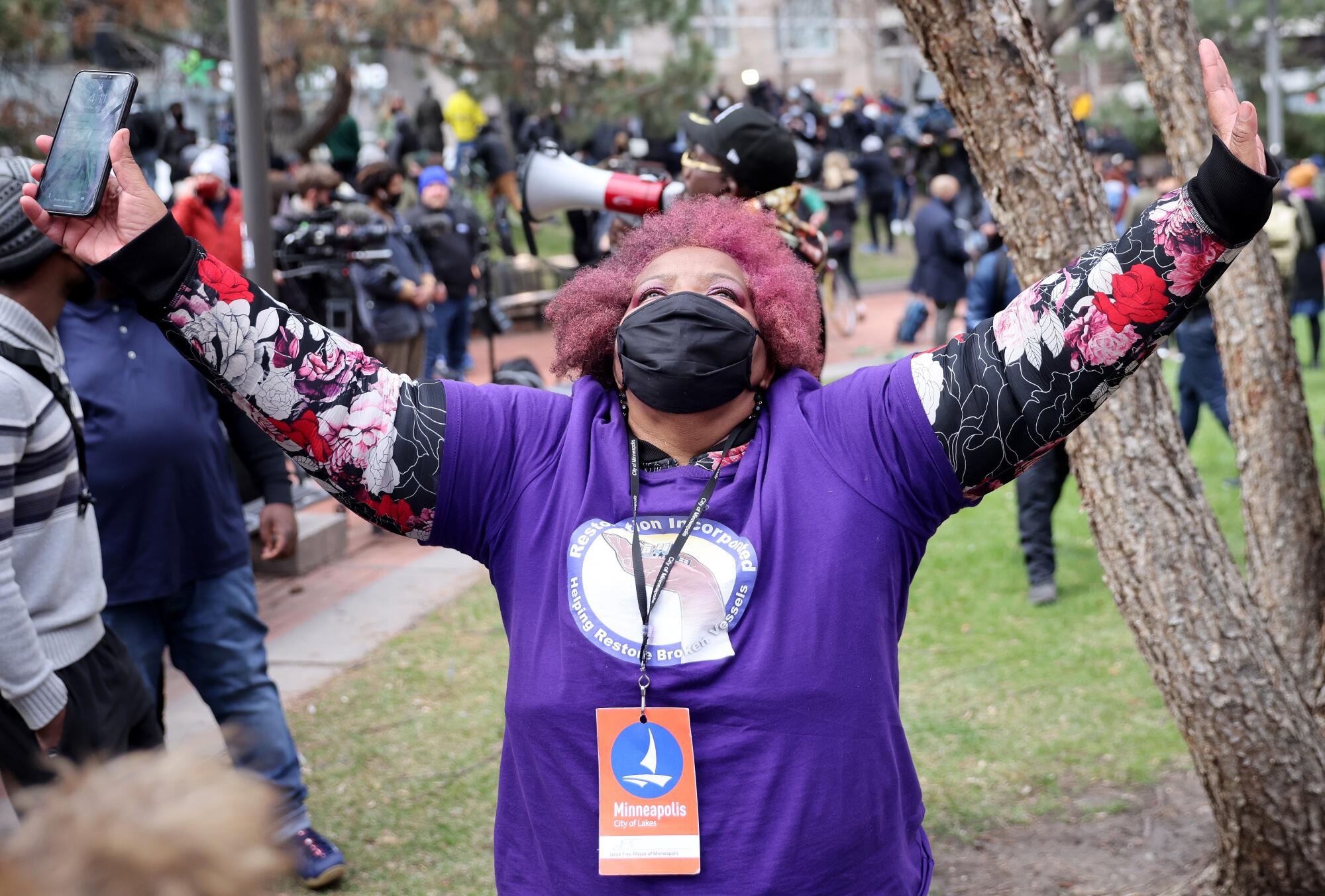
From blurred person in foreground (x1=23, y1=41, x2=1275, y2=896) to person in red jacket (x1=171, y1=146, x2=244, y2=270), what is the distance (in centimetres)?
572

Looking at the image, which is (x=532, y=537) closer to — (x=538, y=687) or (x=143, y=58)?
(x=538, y=687)

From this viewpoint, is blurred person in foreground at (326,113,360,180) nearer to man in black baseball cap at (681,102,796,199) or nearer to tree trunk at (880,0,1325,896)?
man in black baseball cap at (681,102,796,199)

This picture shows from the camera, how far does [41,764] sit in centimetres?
243

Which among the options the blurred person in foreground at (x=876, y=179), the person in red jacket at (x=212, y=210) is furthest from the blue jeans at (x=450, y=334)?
the blurred person in foreground at (x=876, y=179)

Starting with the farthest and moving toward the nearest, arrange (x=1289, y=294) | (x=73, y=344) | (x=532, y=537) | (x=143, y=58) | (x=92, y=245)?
(x=143, y=58), (x=1289, y=294), (x=73, y=344), (x=532, y=537), (x=92, y=245)

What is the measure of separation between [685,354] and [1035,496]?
187 inches

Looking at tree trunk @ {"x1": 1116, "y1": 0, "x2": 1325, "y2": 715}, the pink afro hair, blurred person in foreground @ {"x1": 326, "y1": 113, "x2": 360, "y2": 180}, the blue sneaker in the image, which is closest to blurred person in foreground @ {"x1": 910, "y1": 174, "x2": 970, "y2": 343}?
blurred person in foreground @ {"x1": 326, "y1": 113, "x2": 360, "y2": 180}

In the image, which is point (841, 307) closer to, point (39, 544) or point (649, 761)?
point (39, 544)

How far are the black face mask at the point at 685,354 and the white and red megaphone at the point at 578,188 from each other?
61.1 inches

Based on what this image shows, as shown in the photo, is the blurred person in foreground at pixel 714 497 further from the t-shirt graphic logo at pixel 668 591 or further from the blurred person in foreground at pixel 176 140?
the blurred person in foreground at pixel 176 140

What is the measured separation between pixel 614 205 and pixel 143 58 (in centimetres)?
1571

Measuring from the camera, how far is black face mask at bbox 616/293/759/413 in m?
2.02

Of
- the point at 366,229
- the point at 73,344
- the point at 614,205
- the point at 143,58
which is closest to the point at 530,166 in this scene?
the point at 614,205

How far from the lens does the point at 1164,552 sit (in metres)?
3.28
